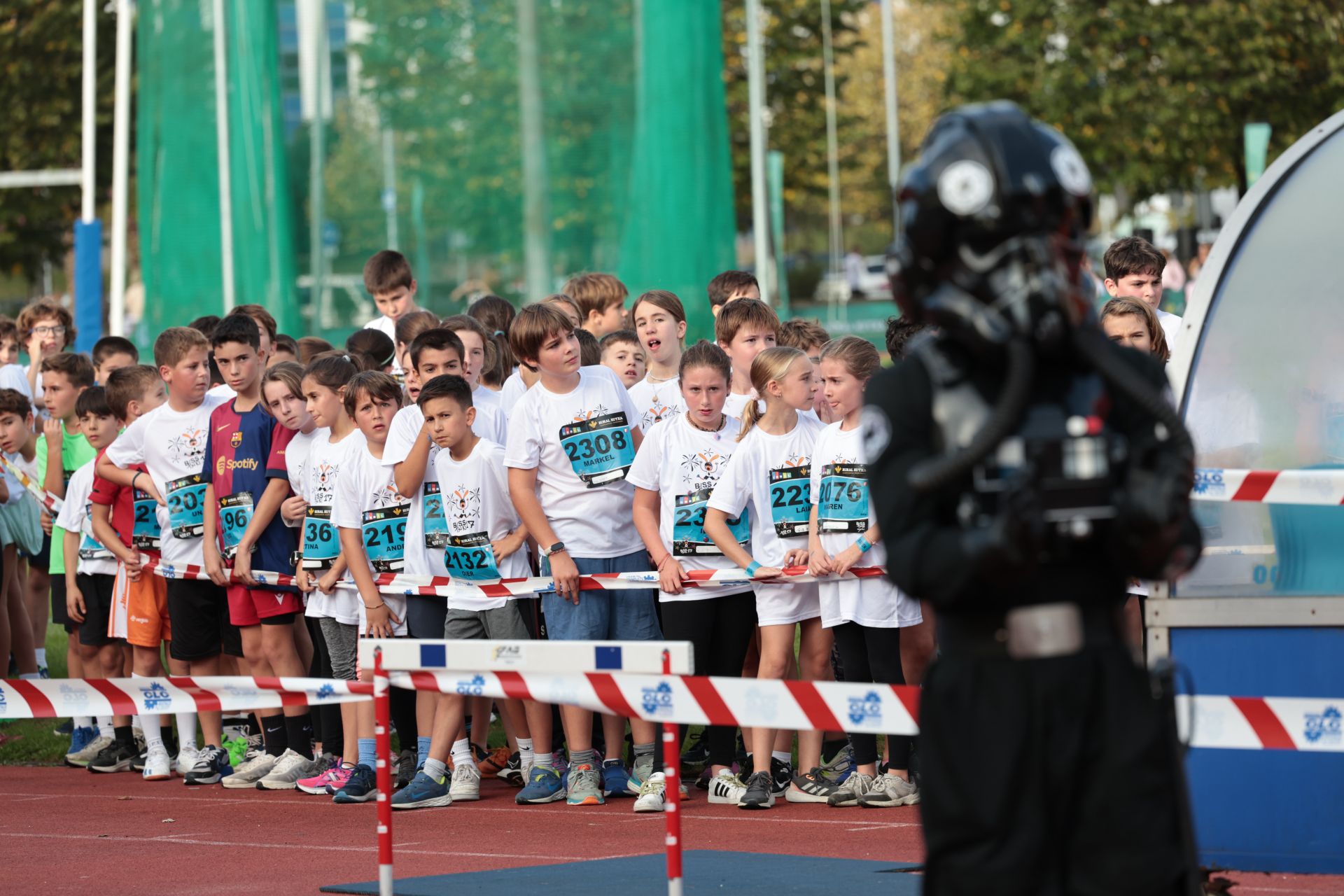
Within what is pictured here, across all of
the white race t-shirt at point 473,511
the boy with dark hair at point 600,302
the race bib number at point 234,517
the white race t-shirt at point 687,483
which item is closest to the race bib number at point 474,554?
the white race t-shirt at point 473,511

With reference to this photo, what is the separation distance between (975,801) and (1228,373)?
297 cm

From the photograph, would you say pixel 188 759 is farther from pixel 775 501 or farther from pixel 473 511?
pixel 775 501

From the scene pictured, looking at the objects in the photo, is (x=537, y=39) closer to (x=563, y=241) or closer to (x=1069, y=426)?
(x=563, y=241)

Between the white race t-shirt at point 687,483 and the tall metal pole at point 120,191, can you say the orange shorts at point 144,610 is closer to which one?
the white race t-shirt at point 687,483

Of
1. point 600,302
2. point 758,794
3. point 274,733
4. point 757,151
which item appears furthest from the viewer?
point 757,151

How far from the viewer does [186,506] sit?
9.88m

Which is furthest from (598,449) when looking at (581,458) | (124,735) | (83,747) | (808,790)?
(83,747)

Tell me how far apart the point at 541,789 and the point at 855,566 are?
187 cm

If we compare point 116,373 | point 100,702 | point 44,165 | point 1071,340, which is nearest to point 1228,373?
point 1071,340

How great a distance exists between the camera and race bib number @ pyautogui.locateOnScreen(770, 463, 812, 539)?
27.8 ft

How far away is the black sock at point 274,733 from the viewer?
996 centimetres

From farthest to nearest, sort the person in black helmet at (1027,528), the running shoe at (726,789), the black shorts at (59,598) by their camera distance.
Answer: the black shorts at (59,598) → the running shoe at (726,789) → the person in black helmet at (1027,528)

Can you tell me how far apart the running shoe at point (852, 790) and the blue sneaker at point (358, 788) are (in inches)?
87.1

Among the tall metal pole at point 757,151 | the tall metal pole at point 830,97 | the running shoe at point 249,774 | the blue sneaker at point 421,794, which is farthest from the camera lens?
the tall metal pole at point 830,97
